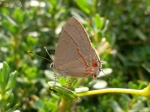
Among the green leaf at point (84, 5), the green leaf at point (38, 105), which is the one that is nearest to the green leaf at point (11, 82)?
the green leaf at point (38, 105)

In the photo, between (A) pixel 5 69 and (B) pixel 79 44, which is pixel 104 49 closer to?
(B) pixel 79 44

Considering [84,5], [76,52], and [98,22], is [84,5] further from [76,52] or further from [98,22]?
[76,52]

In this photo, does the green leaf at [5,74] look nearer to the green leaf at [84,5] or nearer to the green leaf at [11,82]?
the green leaf at [11,82]

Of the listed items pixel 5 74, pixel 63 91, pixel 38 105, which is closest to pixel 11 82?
pixel 5 74

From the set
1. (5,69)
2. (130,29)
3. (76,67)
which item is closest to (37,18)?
(130,29)

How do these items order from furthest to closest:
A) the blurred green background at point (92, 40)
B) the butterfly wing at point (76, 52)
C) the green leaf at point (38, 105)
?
the blurred green background at point (92, 40), the green leaf at point (38, 105), the butterfly wing at point (76, 52)

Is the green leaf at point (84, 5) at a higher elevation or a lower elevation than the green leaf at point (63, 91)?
higher

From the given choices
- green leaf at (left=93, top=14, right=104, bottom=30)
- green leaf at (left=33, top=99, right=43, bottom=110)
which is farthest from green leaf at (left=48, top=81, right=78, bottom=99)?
green leaf at (left=93, top=14, right=104, bottom=30)

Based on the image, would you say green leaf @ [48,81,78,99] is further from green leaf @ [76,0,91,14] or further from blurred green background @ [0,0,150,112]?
green leaf @ [76,0,91,14]
